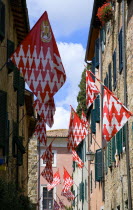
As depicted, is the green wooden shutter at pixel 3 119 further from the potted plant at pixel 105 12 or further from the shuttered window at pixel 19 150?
the potted plant at pixel 105 12

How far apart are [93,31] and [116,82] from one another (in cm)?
761

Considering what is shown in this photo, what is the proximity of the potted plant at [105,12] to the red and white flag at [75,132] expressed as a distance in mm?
3879

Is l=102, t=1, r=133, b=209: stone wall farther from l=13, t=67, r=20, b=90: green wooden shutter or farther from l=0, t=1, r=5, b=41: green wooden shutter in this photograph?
l=0, t=1, r=5, b=41: green wooden shutter

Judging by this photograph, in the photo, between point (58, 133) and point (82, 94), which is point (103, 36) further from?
point (58, 133)

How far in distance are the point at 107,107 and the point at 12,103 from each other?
250 inches

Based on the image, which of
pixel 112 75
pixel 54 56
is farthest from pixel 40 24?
pixel 112 75

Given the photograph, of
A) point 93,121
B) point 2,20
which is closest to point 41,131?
point 93,121

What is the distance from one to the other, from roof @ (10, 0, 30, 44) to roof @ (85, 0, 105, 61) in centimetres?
408

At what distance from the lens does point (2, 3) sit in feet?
56.4

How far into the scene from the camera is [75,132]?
2539 cm

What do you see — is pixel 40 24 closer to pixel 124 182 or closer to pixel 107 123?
pixel 107 123

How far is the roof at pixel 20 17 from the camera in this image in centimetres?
1960

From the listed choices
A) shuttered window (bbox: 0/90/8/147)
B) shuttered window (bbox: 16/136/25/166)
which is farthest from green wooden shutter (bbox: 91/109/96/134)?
shuttered window (bbox: 0/90/8/147)

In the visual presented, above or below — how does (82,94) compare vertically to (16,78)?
above
